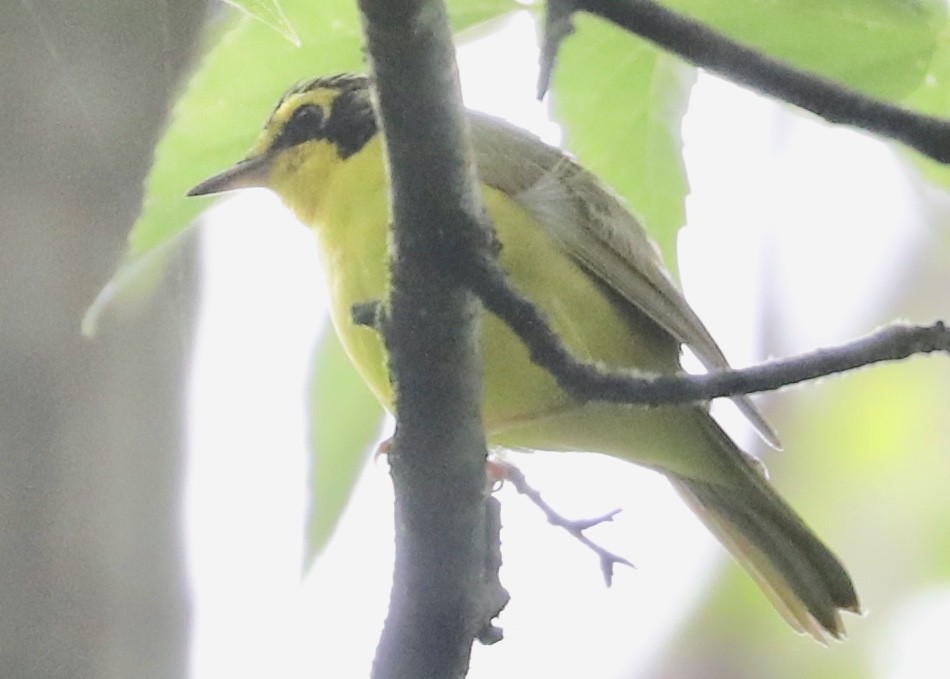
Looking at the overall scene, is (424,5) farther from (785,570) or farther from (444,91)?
(785,570)

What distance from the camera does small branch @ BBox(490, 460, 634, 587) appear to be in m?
0.76

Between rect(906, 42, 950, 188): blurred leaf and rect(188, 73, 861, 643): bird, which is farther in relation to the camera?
rect(188, 73, 861, 643): bird

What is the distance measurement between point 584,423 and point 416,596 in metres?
0.38

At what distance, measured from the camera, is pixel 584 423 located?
0.95 m

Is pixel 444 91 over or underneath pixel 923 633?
over

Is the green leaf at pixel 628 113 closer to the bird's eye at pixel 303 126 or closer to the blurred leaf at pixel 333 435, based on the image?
the blurred leaf at pixel 333 435

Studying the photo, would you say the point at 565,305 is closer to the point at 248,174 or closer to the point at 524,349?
the point at 524,349

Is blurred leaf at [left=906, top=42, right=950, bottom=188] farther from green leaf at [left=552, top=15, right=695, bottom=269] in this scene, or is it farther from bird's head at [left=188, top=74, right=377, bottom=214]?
bird's head at [left=188, top=74, right=377, bottom=214]

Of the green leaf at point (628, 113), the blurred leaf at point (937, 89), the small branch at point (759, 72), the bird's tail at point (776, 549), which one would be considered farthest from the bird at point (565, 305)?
the small branch at point (759, 72)

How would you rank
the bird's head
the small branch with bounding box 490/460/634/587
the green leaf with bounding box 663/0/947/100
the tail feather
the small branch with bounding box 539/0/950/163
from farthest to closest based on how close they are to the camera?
the bird's head < the tail feather < the small branch with bounding box 490/460/634/587 < the green leaf with bounding box 663/0/947/100 < the small branch with bounding box 539/0/950/163

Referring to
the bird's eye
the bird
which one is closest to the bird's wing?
the bird

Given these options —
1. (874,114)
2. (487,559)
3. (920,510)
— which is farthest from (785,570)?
(874,114)

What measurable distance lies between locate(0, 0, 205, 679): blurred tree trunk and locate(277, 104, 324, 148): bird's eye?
4.7 inches

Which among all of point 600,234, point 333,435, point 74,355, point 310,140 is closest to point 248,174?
point 310,140
